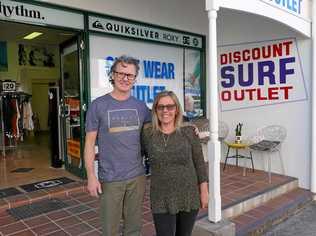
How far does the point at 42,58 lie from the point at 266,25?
24.6 ft

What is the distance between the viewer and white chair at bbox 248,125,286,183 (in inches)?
194

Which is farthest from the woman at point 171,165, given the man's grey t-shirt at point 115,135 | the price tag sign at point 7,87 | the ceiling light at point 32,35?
the ceiling light at point 32,35

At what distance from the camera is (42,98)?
12.3m

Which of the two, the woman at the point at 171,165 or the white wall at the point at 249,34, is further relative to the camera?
the white wall at the point at 249,34

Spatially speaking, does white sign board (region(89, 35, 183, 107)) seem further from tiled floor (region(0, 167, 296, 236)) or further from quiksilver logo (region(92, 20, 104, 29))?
tiled floor (region(0, 167, 296, 236))

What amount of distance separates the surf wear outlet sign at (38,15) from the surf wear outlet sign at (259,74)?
8.84 feet

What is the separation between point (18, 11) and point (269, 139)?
13.1 ft

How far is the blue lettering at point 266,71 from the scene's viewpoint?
5.15m

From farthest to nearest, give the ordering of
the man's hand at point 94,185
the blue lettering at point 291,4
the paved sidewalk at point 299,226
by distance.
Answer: the blue lettering at point 291,4
the paved sidewalk at point 299,226
the man's hand at point 94,185

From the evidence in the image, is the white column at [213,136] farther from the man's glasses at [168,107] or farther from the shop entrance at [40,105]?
the shop entrance at [40,105]

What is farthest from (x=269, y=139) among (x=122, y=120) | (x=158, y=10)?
(x=122, y=120)

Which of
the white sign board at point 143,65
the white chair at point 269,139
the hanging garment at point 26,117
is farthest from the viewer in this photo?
the hanging garment at point 26,117

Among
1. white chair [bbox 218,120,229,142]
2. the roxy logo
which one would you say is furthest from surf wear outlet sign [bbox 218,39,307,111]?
the roxy logo

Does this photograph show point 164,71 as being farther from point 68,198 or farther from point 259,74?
point 68,198
